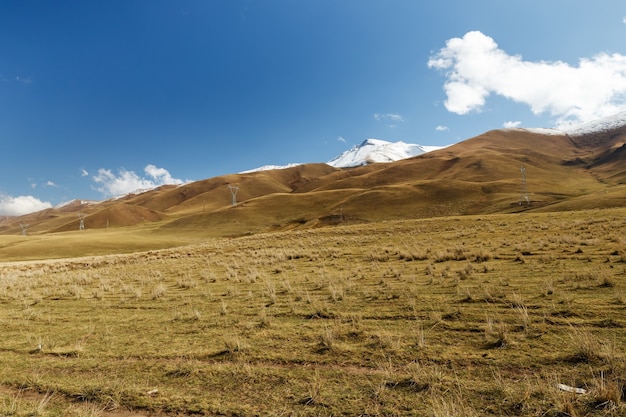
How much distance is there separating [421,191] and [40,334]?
11578cm

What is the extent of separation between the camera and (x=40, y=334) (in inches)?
410

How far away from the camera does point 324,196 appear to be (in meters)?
139

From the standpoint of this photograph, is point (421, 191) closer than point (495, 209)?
No

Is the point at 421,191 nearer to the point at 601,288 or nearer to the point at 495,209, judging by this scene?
the point at 495,209

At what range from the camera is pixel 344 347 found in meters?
7.59

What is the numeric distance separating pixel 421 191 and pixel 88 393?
387 ft

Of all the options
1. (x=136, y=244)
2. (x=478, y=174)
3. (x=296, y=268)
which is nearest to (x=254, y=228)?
(x=136, y=244)

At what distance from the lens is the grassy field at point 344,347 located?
536 cm

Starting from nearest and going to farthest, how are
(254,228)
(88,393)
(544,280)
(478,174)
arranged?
(88,393)
(544,280)
(254,228)
(478,174)

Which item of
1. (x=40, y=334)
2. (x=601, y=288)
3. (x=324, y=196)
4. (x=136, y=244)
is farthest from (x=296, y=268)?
(x=324, y=196)

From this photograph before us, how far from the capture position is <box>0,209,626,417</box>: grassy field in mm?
5363

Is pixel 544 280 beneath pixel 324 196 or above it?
beneath

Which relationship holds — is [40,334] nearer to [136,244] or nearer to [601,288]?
[601,288]

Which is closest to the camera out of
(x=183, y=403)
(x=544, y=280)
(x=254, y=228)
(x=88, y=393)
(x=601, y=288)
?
(x=183, y=403)
